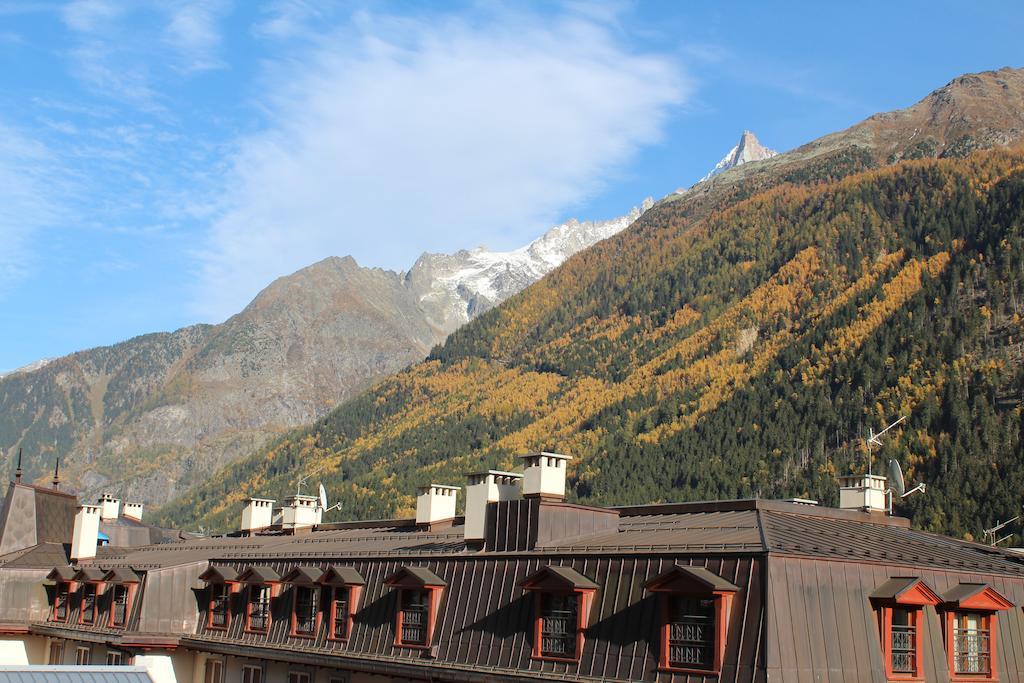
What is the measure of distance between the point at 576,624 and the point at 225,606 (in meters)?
18.3

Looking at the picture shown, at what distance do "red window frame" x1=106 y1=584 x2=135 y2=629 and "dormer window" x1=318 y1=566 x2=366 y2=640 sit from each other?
37.1 ft

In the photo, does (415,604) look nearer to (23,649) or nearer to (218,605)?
(218,605)

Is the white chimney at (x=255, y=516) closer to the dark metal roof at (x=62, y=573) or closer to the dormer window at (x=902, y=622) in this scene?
the dark metal roof at (x=62, y=573)

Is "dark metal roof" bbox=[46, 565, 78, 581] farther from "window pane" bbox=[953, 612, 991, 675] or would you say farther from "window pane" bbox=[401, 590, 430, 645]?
"window pane" bbox=[953, 612, 991, 675]

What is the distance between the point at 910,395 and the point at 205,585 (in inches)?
5262

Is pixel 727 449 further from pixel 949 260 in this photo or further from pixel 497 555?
pixel 497 555

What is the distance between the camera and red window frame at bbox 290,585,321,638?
38.1 metres

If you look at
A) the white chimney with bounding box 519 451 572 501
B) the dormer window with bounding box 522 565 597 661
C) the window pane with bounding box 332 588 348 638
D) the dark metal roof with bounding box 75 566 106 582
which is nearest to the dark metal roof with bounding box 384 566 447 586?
the window pane with bounding box 332 588 348 638

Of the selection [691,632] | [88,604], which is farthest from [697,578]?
[88,604]

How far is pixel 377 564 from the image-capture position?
37125 millimetres

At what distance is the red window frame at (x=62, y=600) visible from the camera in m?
51.4

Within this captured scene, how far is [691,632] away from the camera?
26.7 m

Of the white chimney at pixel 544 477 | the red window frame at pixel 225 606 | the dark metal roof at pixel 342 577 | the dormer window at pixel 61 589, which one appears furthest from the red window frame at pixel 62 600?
the white chimney at pixel 544 477

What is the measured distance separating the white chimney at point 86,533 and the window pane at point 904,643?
39303mm
